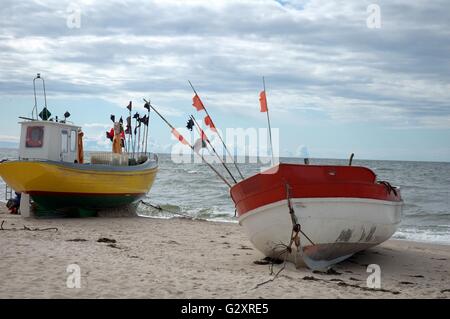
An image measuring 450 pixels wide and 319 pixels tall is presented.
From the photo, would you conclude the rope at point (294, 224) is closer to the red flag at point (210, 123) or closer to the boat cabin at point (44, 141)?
the red flag at point (210, 123)

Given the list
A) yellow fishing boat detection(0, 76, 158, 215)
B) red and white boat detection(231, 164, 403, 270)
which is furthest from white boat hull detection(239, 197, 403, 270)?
yellow fishing boat detection(0, 76, 158, 215)

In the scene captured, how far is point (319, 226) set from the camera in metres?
8.70

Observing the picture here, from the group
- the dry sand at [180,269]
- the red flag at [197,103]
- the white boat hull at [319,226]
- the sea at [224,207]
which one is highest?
the red flag at [197,103]

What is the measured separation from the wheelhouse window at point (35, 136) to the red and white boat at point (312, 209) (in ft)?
28.4

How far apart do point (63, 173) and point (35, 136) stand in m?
1.76

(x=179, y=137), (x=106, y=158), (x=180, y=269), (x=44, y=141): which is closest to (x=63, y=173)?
(x=44, y=141)

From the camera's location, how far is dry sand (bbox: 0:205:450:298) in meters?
6.84

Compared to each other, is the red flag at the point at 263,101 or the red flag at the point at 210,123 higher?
the red flag at the point at 263,101

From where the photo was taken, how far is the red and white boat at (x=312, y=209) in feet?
28.3

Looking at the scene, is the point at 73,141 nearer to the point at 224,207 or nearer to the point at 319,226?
the point at 224,207

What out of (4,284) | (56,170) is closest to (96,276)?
(4,284)

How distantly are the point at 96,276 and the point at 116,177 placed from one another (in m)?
9.61

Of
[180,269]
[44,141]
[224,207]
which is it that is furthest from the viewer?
[224,207]

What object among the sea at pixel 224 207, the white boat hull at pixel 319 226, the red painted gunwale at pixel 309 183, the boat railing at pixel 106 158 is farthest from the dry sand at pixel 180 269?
the sea at pixel 224 207
